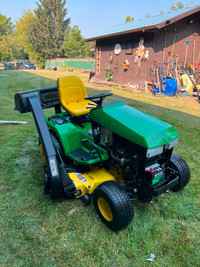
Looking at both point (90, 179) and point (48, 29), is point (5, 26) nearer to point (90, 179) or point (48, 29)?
point (48, 29)

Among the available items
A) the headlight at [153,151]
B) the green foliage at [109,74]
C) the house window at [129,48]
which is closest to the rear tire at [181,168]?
the headlight at [153,151]

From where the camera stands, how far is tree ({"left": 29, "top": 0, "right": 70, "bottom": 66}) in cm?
4131

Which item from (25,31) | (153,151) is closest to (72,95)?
(153,151)

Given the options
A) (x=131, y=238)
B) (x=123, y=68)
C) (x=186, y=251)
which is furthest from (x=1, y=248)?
(x=123, y=68)

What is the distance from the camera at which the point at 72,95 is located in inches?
130

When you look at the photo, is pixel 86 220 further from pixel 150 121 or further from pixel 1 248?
pixel 150 121

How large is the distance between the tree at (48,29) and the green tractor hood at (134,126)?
43631mm

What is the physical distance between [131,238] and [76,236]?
1.90 feet

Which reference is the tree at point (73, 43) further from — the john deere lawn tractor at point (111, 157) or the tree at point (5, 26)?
the john deere lawn tractor at point (111, 157)

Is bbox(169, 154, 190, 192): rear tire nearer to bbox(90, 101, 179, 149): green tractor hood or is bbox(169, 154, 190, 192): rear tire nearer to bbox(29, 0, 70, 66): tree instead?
bbox(90, 101, 179, 149): green tractor hood

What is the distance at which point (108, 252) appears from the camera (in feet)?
6.38

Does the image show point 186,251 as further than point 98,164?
No

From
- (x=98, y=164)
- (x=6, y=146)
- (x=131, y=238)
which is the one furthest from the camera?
(x=6, y=146)

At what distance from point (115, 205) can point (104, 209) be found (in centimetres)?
31
